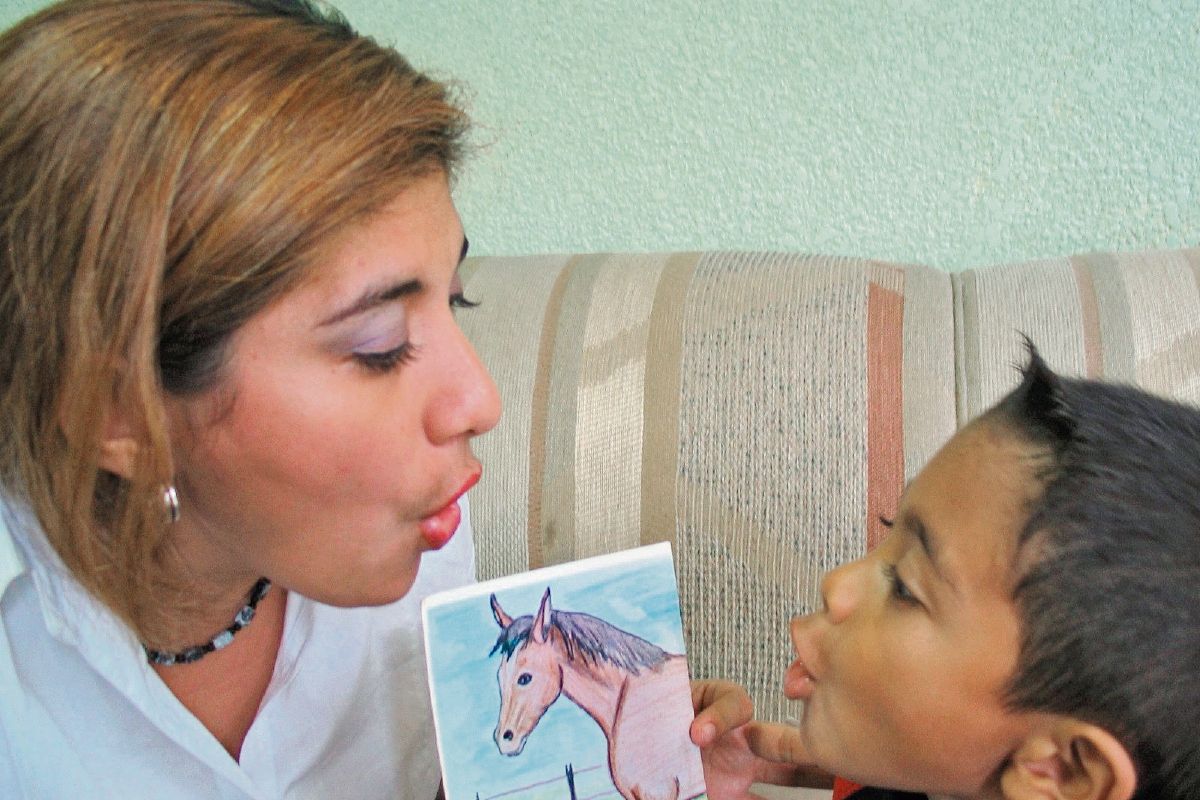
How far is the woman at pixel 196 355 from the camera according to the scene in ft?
1.55

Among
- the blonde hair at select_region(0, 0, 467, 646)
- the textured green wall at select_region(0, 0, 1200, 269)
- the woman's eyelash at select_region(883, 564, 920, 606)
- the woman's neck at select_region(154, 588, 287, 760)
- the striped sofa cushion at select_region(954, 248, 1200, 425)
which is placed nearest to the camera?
the blonde hair at select_region(0, 0, 467, 646)

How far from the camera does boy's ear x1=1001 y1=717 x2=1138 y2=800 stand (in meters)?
0.48

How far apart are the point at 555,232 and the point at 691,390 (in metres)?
0.39

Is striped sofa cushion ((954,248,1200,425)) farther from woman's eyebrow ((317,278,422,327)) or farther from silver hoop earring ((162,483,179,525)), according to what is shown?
silver hoop earring ((162,483,179,525))

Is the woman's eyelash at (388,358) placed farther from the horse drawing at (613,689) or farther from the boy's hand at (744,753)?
the boy's hand at (744,753)

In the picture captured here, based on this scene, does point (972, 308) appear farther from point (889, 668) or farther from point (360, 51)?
point (360, 51)

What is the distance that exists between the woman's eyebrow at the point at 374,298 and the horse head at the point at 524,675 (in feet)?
1.01

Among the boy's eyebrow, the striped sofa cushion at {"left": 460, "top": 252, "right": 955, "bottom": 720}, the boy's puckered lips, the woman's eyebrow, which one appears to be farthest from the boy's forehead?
the woman's eyebrow

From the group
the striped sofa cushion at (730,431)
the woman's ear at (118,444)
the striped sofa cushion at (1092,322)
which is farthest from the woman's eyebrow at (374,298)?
the striped sofa cushion at (1092,322)

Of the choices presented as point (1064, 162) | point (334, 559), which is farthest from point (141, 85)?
point (1064, 162)

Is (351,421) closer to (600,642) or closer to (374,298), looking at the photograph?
(374,298)

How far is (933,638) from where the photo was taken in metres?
0.56

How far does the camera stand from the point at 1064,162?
38.8 inches

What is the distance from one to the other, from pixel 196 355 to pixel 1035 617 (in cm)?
50
